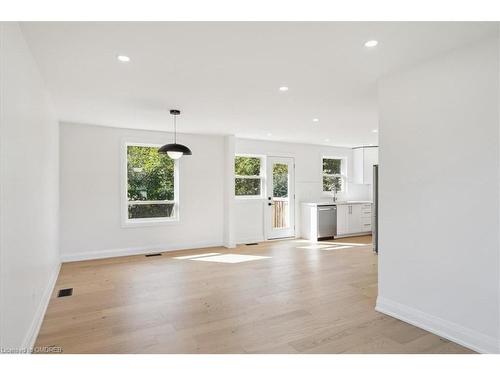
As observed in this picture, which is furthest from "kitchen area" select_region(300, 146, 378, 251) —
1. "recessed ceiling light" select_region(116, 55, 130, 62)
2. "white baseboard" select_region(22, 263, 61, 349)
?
"recessed ceiling light" select_region(116, 55, 130, 62)

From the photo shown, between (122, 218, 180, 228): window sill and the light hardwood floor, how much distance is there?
84cm

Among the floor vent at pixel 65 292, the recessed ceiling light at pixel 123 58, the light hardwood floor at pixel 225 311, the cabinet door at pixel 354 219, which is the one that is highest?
the recessed ceiling light at pixel 123 58

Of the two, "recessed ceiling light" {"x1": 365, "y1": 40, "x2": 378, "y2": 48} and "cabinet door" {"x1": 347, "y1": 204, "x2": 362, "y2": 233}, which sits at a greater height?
"recessed ceiling light" {"x1": 365, "y1": 40, "x2": 378, "y2": 48}

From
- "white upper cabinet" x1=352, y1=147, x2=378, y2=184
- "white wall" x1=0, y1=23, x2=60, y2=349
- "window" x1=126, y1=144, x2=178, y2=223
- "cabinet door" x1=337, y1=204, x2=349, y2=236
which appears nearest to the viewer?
"white wall" x1=0, y1=23, x2=60, y2=349

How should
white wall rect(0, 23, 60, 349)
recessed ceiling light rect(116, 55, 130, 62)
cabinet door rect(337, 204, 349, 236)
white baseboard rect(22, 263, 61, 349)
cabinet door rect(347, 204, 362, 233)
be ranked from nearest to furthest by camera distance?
1. white wall rect(0, 23, 60, 349)
2. white baseboard rect(22, 263, 61, 349)
3. recessed ceiling light rect(116, 55, 130, 62)
4. cabinet door rect(337, 204, 349, 236)
5. cabinet door rect(347, 204, 362, 233)

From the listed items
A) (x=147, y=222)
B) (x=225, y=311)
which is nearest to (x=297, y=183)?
(x=147, y=222)

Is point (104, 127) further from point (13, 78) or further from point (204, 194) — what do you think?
point (13, 78)

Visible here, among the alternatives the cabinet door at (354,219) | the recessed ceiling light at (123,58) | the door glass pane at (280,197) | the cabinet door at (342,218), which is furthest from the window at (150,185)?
the cabinet door at (354,219)

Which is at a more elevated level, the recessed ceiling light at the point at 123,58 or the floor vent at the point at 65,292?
the recessed ceiling light at the point at 123,58

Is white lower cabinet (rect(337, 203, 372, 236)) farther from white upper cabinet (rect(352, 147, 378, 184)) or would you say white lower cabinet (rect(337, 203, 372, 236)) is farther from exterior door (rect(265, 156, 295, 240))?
exterior door (rect(265, 156, 295, 240))

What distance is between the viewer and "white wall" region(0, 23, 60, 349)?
69.3 inches

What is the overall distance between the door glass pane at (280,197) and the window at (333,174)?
4.37 feet

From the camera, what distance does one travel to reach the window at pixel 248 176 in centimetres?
698

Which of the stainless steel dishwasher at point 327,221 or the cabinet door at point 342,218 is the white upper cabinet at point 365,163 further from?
the stainless steel dishwasher at point 327,221
